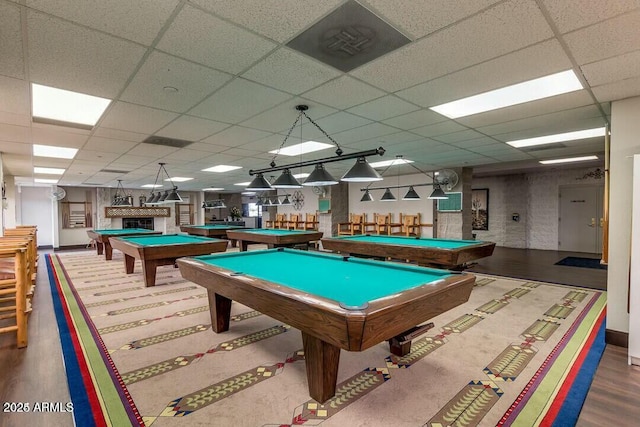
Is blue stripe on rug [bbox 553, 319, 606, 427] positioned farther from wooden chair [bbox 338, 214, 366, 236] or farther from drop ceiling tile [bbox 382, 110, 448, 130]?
wooden chair [bbox 338, 214, 366, 236]

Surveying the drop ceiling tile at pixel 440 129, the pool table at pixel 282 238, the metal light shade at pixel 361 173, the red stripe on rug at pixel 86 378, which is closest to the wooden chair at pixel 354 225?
the pool table at pixel 282 238

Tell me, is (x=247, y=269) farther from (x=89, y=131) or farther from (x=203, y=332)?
(x=89, y=131)

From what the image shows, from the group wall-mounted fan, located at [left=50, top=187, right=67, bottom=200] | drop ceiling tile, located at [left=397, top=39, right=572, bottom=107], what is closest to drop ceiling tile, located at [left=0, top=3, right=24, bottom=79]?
drop ceiling tile, located at [left=397, top=39, right=572, bottom=107]

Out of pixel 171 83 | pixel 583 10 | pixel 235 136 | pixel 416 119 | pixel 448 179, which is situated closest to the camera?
pixel 583 10

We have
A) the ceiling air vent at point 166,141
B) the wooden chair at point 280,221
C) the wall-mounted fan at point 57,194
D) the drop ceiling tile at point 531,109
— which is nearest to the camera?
the drop ceiling tile at point 531,109

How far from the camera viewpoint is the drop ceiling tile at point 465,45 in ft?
5.90

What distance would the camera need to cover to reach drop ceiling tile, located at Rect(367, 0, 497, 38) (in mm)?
1684

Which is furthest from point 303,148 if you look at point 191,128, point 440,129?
point 440,129

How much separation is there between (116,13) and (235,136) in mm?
2899

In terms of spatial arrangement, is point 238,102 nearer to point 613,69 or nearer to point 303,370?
point 303,370

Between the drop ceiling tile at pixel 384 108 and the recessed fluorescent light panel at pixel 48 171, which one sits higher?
the drop ceiling tile at pixel 384 108

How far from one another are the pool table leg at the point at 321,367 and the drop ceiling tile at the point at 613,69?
2.92 meters

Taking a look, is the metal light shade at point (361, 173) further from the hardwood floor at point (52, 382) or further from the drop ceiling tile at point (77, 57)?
the hardwood floor at point (52, 382)

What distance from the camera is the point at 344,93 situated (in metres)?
2.98
